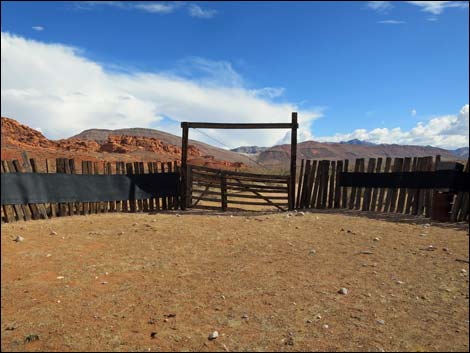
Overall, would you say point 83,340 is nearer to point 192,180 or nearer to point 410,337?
point 410,337

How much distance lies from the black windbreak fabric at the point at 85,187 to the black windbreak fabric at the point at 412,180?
16.5 ft

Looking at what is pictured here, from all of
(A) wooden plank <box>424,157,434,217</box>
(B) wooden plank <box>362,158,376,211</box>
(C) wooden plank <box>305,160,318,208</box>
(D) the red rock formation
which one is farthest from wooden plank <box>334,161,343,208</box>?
(D) the red rock formation

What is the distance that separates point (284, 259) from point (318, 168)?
20.6 feet

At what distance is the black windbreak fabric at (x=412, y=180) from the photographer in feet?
29.2

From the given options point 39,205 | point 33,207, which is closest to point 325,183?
point 39,205

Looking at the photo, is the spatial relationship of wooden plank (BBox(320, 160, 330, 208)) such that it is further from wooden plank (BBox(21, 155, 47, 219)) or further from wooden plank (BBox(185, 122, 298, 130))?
wooden plank (BBox(21, 155, 47, 219))

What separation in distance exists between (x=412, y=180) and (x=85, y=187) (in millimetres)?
7870

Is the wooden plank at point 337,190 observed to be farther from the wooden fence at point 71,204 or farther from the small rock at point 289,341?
the small rock at point 289,341

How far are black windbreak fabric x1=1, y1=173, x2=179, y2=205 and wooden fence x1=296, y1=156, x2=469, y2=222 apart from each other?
12.8 feet

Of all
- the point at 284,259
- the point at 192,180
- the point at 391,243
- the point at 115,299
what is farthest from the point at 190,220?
the point at 115,299

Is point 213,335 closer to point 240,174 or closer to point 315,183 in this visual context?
point 240,174

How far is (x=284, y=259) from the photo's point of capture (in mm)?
5348

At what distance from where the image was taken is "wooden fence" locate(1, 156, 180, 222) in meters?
7.20

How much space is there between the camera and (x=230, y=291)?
406 cm
